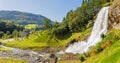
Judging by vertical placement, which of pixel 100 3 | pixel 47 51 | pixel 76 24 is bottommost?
pixel 47 51

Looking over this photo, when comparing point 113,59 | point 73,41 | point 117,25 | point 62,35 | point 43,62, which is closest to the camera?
point 113,59

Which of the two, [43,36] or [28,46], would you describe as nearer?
[28,46]

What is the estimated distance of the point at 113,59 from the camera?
42.1 metres

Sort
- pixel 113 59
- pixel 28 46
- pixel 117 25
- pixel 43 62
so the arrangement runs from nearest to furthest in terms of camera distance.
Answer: pixel 113 59 → pixel 117 25 → pixel 43 62 → pixel 28 46

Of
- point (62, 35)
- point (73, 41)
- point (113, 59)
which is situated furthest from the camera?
point (62, 35)

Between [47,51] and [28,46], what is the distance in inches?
955

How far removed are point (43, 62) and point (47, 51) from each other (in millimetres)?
60827

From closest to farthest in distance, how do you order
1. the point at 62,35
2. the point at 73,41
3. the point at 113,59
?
1. the point at 113,59
2. the point at 73,41
3. the point at 62,35

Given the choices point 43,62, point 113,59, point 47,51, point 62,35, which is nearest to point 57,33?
point 62,35

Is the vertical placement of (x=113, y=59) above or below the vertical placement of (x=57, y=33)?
above

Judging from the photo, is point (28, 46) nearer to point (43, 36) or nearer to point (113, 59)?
point (43, 36)

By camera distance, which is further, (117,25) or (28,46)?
(28,46)

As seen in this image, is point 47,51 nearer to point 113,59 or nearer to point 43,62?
point 43,62

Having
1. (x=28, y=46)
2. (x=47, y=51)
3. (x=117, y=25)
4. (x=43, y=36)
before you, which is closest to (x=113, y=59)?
(x=117, y=25)
